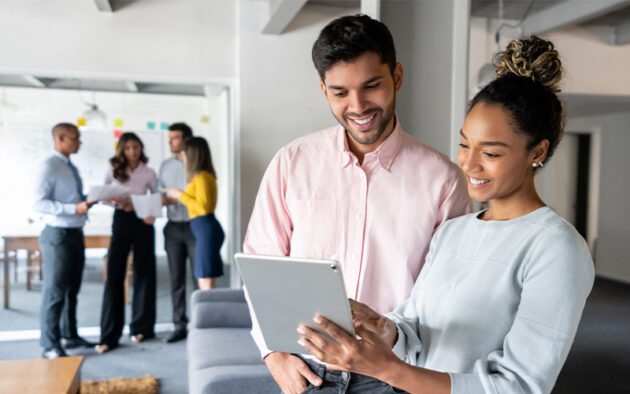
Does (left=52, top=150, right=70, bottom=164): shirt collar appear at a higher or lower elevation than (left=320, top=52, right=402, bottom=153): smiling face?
lower

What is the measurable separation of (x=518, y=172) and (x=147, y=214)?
3372mm

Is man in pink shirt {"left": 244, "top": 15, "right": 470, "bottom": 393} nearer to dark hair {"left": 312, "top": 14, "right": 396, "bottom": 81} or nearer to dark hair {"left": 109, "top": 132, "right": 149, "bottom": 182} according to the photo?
dark hair {"left": 312, "top": 14, "right": 396, "bottom": 81}

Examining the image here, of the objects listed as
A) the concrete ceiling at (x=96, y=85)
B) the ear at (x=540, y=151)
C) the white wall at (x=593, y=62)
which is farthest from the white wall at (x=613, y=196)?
the ear at (x=540, y=151)

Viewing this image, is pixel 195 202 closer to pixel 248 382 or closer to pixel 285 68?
pixel 285 68

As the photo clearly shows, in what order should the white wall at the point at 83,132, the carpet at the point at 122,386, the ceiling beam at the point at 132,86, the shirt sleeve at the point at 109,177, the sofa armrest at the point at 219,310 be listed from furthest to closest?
the ceiling beam at the point at 132,86 < the white wall at the point at 83,132 < the shirt sleeve at the point at 109,177 < the sofa armrest at the point at 219,310 < the carpet at the point at 122,386

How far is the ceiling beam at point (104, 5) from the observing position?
3697mm

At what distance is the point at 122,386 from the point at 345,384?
2484 mm

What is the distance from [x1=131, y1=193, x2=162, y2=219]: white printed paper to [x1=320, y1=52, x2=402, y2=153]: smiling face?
9.62 ft

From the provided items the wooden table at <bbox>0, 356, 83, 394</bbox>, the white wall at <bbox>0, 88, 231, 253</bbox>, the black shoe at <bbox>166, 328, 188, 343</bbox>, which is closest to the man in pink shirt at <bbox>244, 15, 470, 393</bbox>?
the wooden table at <bbox>0, 356, 83, 394</bbox>

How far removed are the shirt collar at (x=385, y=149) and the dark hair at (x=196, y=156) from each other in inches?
102

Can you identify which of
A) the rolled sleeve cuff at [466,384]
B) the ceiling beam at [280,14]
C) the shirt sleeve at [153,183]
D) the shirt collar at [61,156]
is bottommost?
the rolled sleeve cuff at [466,384]

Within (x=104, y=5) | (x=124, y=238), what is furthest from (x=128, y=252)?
(x=104, y=5)

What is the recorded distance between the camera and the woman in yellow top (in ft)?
12.5

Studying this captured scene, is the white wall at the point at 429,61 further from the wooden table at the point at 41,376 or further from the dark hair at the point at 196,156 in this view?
the dark hair at the point at 196,156
